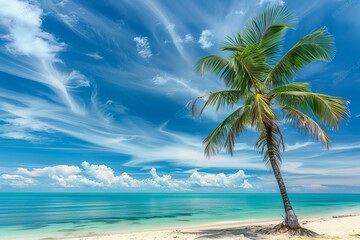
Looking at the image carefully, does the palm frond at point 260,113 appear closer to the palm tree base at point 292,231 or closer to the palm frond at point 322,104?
the palm frond at point 322,104

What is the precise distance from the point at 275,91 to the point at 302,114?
138cm

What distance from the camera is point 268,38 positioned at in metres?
12.3

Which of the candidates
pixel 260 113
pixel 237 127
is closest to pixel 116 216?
pixel 237 127

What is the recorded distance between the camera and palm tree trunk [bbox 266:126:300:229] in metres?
11.0

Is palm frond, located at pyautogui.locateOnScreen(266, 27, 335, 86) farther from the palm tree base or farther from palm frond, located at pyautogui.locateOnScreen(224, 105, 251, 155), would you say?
the palm tree base

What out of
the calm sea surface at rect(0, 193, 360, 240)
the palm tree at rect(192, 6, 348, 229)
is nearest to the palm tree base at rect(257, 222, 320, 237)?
the palm tree at rect(192, 6, 348, 229)

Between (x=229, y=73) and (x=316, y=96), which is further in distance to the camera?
(x=229, y=73)

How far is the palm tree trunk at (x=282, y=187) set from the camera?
1095cm

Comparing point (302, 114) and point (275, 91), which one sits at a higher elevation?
point (275, 91)

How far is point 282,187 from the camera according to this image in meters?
11.5

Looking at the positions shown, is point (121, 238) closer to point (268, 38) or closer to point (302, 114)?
point (302, 114)

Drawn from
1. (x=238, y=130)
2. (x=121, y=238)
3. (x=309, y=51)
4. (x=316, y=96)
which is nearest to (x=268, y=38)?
(x=309, y=51)

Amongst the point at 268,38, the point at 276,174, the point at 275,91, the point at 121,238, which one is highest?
the point at 268,38

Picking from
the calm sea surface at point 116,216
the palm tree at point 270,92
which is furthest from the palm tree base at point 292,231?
the calm sea surface at point 116,216
